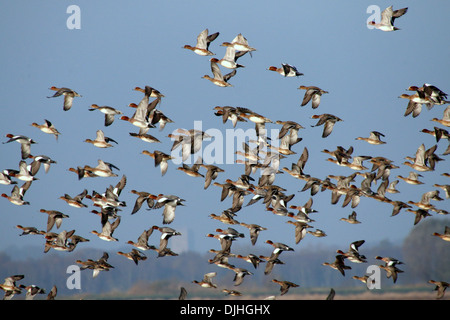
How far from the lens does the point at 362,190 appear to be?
26.3m

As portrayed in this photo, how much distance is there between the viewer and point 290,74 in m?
23.9

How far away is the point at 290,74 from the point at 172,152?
4.70m
